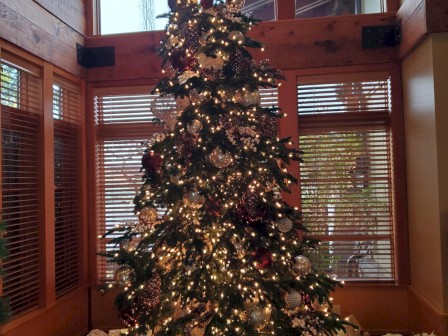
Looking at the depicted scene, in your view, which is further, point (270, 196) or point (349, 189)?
point (349, 189)

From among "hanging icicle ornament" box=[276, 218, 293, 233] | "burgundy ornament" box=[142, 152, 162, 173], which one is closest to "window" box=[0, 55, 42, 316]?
"burgundy ornament" box=[142, 152, 162, 173]

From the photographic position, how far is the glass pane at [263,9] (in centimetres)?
393

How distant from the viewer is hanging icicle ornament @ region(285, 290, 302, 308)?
7.16 feet

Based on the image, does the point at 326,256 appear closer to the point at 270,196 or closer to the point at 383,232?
the point at 383,232

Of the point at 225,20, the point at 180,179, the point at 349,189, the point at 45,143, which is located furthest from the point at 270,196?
the point at 45,143

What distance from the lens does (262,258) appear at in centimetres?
224

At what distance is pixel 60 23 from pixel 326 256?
3080 millimetres

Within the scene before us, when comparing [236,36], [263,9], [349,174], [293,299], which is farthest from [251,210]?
[263,9]

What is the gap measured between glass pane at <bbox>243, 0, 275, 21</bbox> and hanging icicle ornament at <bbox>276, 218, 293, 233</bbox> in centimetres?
233

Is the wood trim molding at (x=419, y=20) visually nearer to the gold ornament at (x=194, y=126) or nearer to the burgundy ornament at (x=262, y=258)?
the gold ornament at (x=194, y=126)

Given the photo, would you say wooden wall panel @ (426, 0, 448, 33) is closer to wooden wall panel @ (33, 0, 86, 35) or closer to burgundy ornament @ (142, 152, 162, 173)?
burgundy ornament @ (142, 152, 162, 173)

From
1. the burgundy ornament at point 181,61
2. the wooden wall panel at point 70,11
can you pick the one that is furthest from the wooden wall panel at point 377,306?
the wooden wall panel at point 70,11

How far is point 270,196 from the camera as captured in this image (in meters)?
2.41

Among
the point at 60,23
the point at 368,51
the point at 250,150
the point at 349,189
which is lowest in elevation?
the point at 349,189
